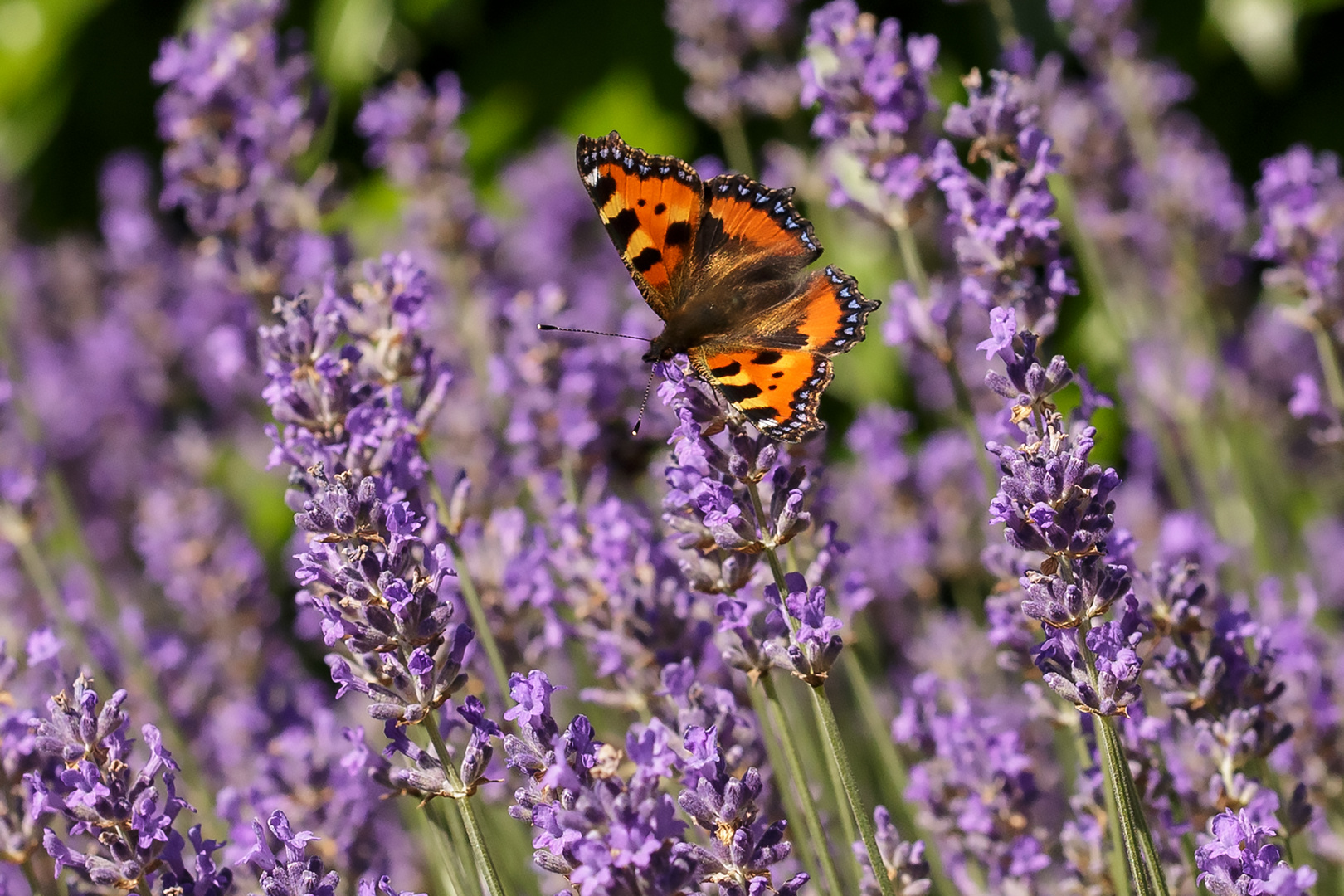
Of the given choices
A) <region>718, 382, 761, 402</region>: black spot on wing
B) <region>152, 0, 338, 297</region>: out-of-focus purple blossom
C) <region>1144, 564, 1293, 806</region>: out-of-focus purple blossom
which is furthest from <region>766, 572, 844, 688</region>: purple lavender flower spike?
<region>152, 0, 338, 297</region>: out-of-focus purple blossom

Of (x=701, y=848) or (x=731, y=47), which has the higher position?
(x=731, y=47)

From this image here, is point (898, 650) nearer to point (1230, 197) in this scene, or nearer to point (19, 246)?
point (1230, 197)

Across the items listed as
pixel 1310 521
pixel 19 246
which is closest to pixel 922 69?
pixel 1310 521

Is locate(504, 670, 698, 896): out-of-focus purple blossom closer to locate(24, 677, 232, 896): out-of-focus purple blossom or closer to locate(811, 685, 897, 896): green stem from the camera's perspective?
locate(811, 685, 897, 896): green stem

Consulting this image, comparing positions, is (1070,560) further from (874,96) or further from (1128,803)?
(874,96)

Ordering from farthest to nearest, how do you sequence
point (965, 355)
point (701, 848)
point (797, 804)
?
point (965, 355)
point (797, 804)
point (701, 848)

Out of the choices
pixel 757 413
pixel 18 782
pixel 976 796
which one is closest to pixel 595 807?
pixel 757 413

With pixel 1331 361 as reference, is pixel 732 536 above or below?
below
